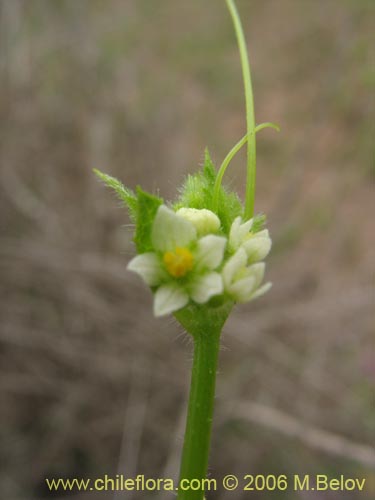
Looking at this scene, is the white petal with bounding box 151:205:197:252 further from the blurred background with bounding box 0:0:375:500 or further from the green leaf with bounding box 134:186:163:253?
the blurred background with bounding box 0:0:375:500

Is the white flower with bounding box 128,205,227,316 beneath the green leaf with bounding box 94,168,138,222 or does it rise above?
beneath

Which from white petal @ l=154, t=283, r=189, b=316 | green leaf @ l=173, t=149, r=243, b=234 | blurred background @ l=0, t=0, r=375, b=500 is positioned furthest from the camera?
blurred background @ l=0, t=0, r=375, b=500

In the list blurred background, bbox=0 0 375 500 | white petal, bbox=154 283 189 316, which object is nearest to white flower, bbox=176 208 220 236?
white petal, bbox=154 283 189 316

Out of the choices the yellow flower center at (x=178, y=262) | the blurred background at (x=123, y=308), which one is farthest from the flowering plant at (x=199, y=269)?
the blurred background at (x=123, y=308)

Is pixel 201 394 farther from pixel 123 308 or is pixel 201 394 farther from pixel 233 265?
pixel 123 308

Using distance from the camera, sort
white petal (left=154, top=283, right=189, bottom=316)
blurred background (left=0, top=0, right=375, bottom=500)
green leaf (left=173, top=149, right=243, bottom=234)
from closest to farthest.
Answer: white petal (left=154, top=283, right=189, bottom=316) → green leaf (left=173, top=149, right=243, bottom=234) → blurred background (left=0, top=0, right=375, bottom=500)

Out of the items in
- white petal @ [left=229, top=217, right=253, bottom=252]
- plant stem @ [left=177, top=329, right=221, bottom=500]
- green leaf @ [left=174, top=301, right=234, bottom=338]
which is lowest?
plant stem @ [left=177, top=329, right=221, bottom=500]

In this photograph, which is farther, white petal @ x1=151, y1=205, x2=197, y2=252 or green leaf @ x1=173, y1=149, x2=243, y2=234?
green leaf @ x1=173, y1=149, x2=243, y2=234
